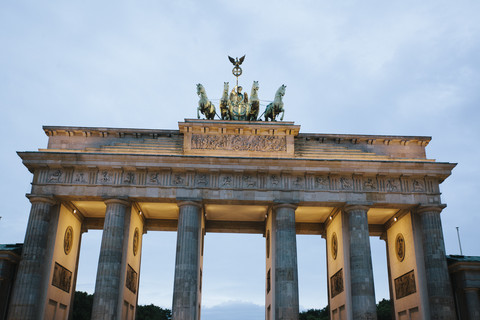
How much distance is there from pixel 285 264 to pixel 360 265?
5.14m

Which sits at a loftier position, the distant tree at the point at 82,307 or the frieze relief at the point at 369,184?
the frieze relief at the point at 369,184

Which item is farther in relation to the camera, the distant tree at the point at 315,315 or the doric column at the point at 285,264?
the distant tree at the point at 315,315

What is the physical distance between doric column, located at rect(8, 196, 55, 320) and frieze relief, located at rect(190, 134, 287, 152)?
11.3m

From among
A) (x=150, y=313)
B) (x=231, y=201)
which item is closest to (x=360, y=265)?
(x=231, y=201)

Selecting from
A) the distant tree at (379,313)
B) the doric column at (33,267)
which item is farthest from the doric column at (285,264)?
the distant tree at (379,313)

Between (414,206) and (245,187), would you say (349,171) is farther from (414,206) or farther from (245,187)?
(245,187)

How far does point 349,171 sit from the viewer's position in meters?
31.8

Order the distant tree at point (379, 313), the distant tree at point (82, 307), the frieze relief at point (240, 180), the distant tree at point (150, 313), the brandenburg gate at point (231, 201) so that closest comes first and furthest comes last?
the brandenburg gate at point (231, 201)
the frieze relief at point (240, 180)
the distant tree at point (82, 307)
the distant tree at point (379, 313)
the distant tree at point (150, 313)

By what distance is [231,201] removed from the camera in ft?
104

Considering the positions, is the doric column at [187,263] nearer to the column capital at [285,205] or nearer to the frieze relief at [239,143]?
the frieze relief at [239,143]

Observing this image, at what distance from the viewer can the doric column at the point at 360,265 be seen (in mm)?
29000

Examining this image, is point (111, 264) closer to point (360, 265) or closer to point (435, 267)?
point (360, 265)

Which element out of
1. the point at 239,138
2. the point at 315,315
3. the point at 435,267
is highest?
the point at 239,138

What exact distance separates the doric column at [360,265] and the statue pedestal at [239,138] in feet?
21.0
